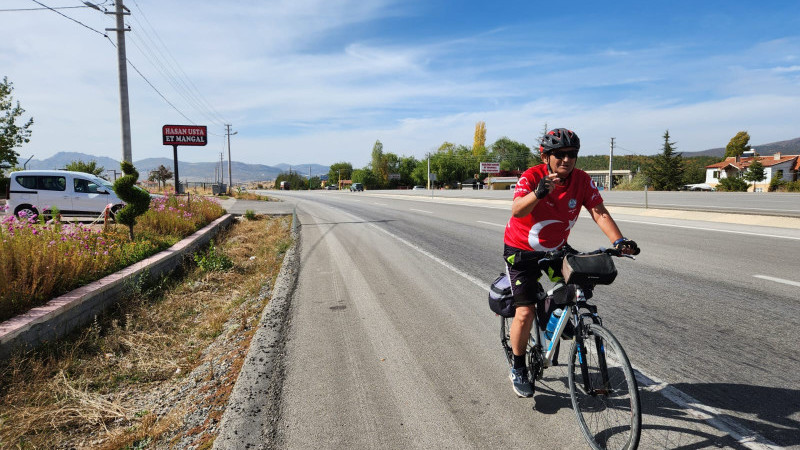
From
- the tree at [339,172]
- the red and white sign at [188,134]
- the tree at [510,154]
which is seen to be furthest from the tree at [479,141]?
the red and white sign at [188,134]

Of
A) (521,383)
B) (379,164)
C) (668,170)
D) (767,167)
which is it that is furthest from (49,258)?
(379,164)

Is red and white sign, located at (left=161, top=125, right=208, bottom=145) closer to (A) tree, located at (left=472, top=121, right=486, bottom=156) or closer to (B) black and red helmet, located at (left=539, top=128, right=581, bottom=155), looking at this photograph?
(B) black and red helmet, located at (left=539, top=128, right=581, bottom=155)

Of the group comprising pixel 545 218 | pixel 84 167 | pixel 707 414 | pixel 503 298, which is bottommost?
pixel 707 414

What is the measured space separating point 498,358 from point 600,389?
4.33 feet

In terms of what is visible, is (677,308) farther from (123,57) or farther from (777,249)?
(123,57)

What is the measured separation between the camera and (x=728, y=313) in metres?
4.61

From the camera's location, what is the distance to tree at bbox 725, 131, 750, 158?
101875 millimetres

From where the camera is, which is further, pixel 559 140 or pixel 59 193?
pixel 59 193

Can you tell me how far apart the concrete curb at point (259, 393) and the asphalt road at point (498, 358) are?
0.10 meters

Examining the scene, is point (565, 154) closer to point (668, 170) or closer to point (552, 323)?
point (552, 323)

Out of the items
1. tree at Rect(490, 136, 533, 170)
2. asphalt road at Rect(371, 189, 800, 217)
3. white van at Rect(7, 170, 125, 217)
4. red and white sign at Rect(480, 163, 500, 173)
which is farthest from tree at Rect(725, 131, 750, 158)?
white van at Rect(7, 170, 125, 217)

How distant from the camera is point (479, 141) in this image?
132250mm

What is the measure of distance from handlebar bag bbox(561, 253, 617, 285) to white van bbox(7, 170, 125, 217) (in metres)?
15.2

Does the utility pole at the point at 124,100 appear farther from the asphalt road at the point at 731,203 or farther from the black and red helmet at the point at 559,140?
the asphalt road at the point at 731,203
